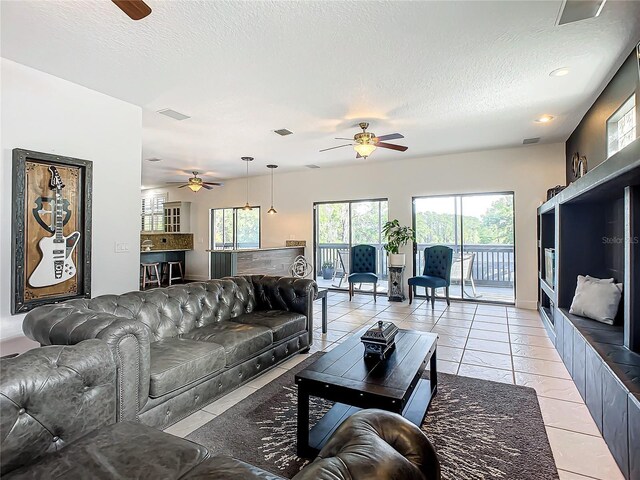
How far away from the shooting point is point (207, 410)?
2.53 m

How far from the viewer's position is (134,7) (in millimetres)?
1778

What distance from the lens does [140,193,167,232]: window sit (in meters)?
10.7

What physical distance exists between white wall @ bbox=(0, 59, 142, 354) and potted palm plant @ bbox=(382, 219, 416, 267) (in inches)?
178

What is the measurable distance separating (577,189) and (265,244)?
7.04 meters

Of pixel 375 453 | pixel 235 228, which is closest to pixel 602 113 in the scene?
pixel 375 453

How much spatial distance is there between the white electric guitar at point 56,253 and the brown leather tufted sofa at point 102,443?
6.67ft

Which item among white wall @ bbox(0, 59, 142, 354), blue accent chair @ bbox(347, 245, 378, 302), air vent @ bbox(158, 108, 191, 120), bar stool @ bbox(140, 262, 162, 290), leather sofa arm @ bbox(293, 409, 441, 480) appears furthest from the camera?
bar stool @ bbox(140, 262, 162, 290)

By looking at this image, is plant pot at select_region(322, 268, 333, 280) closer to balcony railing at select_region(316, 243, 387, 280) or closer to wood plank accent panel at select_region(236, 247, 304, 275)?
balcony railing at select_region(316, 243, 387, 280)

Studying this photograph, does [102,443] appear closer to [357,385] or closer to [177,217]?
[357,385]

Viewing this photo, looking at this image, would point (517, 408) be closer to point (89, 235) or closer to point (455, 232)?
point (89, 235)

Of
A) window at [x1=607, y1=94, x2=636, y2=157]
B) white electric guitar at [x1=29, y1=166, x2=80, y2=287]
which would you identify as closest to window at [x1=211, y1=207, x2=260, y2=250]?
white electric guitar at [x1=29, y1=166, x2=80, y2=287]

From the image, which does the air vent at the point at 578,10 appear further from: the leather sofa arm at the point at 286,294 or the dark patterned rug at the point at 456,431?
the leather sofa arm at the point at 286,294

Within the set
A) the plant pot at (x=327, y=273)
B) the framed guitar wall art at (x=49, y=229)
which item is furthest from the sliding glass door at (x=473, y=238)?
the framed guitar wall art at (x=49, y=229)

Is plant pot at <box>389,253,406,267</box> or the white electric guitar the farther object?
plant pot at <box>389,253,406,267</box>
